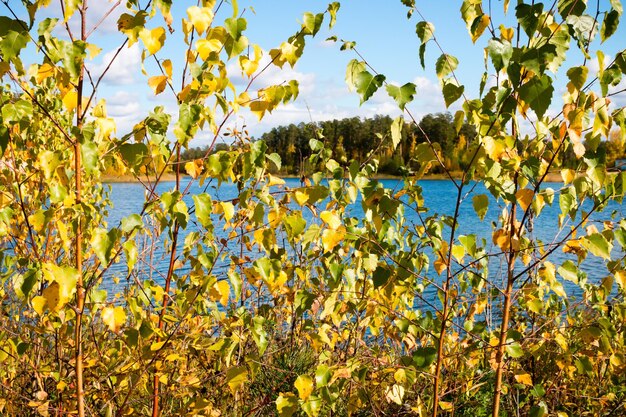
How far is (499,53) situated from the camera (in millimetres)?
1363

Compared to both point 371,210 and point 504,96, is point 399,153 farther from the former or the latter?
point 504,96

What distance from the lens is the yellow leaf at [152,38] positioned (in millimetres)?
1632

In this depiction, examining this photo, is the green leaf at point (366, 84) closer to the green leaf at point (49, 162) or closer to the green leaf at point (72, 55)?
the green leaf at point (72, 55)

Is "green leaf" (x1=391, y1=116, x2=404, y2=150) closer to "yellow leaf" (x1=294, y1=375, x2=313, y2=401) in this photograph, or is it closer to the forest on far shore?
the forest on far shore

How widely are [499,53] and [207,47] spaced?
2.72ft

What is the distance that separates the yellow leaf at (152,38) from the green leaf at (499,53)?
38.3 inches

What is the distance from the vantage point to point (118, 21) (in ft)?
5.26

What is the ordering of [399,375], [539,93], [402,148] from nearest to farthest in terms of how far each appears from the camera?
[539,93] → [399,375] → [402,148]

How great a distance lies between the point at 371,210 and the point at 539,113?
0.63 m

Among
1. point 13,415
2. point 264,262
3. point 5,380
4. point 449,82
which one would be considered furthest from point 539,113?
point 5,380

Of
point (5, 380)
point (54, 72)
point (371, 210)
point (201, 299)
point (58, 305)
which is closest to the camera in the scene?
point (58, 305)

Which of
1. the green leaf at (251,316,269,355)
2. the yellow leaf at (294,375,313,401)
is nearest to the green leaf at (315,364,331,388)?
the yellow leaf at (294,375,313,401)

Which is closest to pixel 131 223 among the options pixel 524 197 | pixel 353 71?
pixel 353 71

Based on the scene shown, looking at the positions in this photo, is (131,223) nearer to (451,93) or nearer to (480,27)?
(451,93)
